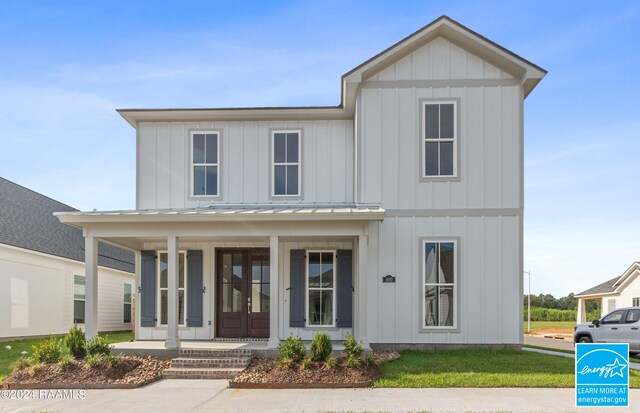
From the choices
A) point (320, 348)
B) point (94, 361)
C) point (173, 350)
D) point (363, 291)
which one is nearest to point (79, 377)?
point (94, 361)

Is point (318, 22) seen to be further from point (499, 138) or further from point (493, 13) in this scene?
point (499, 138)

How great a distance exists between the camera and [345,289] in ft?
46.3

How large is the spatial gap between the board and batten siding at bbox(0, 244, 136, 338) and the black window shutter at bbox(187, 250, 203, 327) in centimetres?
761

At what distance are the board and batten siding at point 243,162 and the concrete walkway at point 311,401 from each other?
19.9 ft

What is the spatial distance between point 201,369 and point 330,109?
7168 millimetres

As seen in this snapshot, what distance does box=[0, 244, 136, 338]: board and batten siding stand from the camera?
60.2ft

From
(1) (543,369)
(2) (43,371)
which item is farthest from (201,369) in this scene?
(1) (543,369)

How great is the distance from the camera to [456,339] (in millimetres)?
13031

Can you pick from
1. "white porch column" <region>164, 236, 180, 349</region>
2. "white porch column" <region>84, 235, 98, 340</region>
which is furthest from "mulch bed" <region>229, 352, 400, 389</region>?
"white porch column" <region>84, 235, 98, 340</region>

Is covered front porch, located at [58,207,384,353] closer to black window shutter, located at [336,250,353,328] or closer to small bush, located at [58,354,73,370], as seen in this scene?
black window shutter, located at [336,250,353,328]

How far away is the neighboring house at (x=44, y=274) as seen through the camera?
18609 millimetres

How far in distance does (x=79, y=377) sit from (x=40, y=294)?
11269 mm

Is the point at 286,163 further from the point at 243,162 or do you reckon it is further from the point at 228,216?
the point at 228,216

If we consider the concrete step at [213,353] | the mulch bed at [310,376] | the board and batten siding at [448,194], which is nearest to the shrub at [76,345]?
the concrete step at [213,353]
